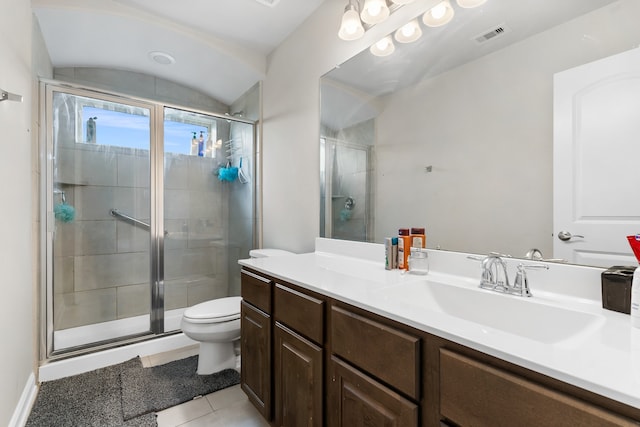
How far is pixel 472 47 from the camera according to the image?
122 centimetres

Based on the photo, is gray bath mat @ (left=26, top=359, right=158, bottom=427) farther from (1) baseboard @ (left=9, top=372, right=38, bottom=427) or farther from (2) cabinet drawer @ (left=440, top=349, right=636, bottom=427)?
(2) cabinet drawer @ (left=440, top=349, right=636, bottom=427)

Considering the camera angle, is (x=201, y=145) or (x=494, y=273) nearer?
(x=494, y=273)

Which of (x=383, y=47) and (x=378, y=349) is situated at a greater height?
(x=383, y=47)

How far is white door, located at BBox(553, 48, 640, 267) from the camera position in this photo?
84 cm

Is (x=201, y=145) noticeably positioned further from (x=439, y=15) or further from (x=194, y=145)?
(x=439, y=15)

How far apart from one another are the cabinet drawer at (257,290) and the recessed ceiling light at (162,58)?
2066mm

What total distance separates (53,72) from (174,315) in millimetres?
2282

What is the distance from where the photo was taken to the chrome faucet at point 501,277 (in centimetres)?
94

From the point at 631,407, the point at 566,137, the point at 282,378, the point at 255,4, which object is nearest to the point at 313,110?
the point at 255,4

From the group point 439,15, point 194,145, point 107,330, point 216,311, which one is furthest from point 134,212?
point 439,15

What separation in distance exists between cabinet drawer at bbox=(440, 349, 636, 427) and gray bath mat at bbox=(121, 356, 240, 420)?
1.57 m

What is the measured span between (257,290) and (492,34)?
148 cm

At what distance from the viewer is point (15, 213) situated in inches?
56.9

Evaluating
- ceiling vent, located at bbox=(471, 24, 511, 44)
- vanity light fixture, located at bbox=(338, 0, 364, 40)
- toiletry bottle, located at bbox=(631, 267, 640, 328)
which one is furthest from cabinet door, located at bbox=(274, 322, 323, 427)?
vanity light fixture, located at bbox=(338, 0, 364, 40)
